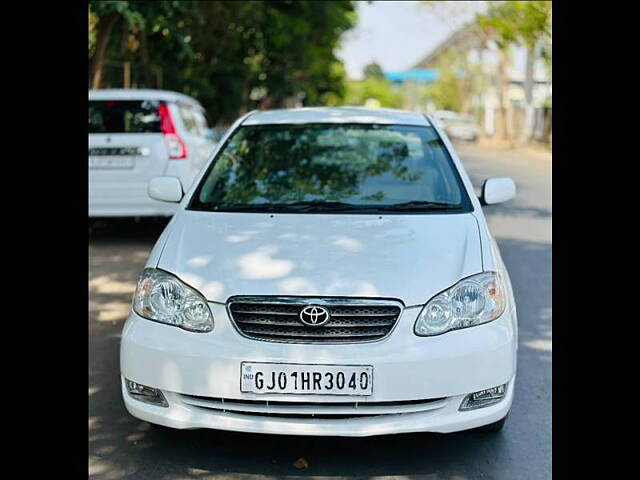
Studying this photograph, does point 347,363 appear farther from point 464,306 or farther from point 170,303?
point 170,303

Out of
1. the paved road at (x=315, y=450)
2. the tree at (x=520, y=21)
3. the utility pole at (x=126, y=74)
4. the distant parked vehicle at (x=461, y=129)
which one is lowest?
the distant parked vehicle at (x=461, y=129)

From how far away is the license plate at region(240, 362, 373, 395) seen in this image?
3688 millimetres

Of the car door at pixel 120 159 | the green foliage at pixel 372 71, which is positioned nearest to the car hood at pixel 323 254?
the car door at pixel 120 159

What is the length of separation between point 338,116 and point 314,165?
21.1 inches

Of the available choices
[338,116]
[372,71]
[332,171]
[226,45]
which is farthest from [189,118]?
[372,71]

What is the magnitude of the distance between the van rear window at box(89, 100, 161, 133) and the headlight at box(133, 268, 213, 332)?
19.4 feet

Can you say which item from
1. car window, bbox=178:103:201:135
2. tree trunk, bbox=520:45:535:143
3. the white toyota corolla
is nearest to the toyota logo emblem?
the white toyota corolla

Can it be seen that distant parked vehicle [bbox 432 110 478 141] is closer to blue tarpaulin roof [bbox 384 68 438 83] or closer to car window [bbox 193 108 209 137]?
blue tarpaulin roof [bbox 384 68 438 83]

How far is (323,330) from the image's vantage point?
378cm

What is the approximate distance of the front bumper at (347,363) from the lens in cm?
371

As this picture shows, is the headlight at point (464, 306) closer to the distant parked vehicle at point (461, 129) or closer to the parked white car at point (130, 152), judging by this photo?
the parked white car at point (130, 152)
